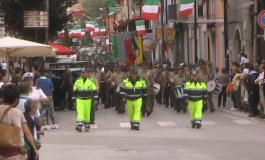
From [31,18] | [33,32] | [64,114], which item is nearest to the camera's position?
[64,114]

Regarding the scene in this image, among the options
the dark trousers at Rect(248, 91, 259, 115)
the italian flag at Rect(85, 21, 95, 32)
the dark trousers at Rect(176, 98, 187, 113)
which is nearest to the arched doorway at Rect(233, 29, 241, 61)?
the dark trousers at Rect(176, 98, 187, 113)

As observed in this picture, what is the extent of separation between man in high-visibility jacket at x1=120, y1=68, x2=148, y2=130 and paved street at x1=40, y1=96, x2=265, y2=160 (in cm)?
34

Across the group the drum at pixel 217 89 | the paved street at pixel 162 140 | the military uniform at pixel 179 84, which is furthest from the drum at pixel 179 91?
the paved street at pixel 162 140

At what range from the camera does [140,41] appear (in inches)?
2261

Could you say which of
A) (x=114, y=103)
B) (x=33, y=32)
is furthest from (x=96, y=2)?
(x=114, y=103)

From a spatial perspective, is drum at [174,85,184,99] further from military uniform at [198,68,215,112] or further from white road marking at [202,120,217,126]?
white road marking at [202,120,217,126]

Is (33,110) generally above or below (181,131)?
above

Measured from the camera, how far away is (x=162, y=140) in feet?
63.2

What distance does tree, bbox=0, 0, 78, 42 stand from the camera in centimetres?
4097

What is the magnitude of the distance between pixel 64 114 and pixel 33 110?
18.9 metres

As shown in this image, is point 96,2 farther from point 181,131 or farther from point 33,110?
point 33,110

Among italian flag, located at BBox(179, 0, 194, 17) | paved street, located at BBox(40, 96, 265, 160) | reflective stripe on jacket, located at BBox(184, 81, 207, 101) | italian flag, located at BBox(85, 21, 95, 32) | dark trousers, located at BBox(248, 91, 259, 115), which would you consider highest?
italian flag, located at BBox(179, 0, 194, 17)

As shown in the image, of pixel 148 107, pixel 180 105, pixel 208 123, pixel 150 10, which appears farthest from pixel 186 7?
pixel 208 123

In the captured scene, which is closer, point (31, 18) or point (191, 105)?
point (191, 105)
